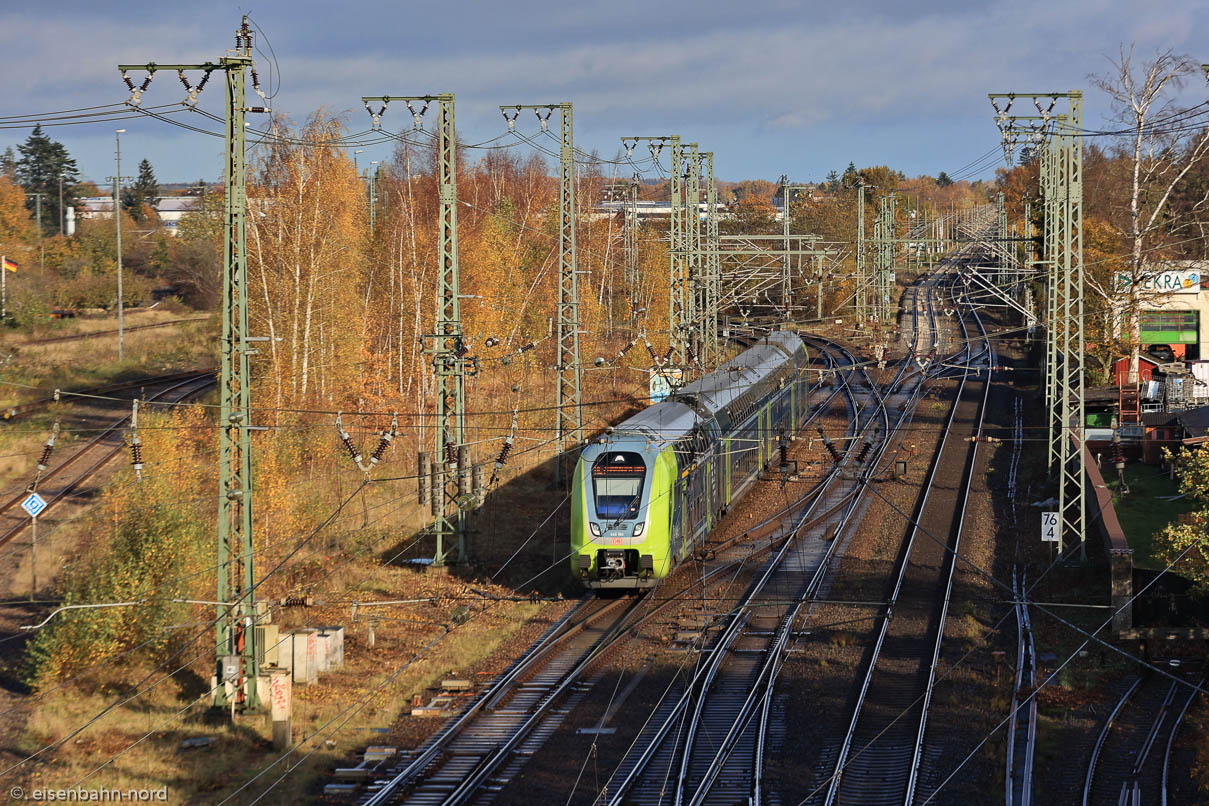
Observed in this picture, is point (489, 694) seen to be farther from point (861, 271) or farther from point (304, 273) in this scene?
point (861, 271)

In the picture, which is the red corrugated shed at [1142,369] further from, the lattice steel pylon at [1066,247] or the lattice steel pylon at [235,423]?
the lattice steel pylon at [235,423]

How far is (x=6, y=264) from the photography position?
56.3 metres

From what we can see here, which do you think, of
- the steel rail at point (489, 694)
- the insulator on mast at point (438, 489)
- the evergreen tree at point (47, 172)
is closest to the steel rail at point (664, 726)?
the steel rail at point (489, 694)

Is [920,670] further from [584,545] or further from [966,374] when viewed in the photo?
[966,374]

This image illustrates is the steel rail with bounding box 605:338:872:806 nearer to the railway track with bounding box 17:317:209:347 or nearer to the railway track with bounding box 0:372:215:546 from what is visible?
the railway track with bounding box 0:372:215:546

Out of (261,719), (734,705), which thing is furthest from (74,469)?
(734,705)

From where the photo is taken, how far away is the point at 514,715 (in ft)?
57.8

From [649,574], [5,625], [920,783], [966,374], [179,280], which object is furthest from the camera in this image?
[179,280]

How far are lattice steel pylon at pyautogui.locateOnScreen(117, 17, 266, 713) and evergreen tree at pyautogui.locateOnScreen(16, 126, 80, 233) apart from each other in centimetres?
8092

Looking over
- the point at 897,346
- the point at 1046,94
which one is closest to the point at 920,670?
the point at 1046,94

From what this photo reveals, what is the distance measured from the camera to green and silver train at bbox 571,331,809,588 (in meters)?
22.2

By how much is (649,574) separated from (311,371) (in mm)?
18931

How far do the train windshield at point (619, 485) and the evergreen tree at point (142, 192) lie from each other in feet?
288

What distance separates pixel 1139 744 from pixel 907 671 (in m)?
3.75
